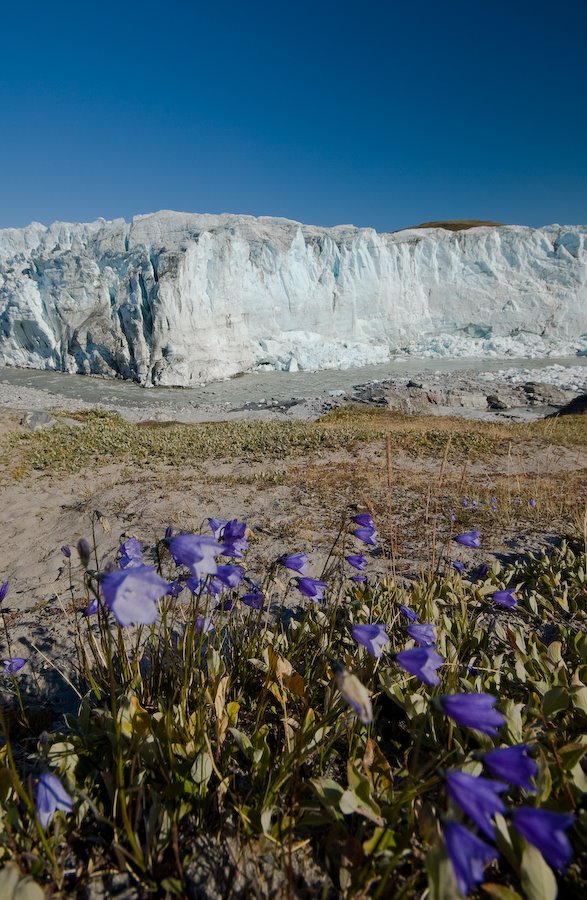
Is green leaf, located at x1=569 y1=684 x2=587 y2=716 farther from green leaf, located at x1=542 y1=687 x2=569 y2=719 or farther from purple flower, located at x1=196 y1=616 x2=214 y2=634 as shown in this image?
purple flower, located at x1=196 y1=616 x2=214 y2=634

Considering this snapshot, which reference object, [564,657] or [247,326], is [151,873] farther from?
[247,326]

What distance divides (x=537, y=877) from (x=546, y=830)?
54 cm

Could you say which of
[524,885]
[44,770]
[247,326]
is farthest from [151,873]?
[247,326]

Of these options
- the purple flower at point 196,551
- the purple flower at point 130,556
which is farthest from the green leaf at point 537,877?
the purple flower at point 130,556

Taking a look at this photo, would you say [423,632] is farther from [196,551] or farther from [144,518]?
[144,518]

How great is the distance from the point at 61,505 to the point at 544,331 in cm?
5202

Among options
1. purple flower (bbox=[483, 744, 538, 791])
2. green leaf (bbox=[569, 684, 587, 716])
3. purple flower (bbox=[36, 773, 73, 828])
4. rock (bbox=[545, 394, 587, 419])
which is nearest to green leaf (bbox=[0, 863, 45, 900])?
purple flower (bbox=[36, 773, 73, 828])

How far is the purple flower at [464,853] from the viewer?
0.92 meters

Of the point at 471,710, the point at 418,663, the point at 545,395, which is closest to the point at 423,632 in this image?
the point at 418,663

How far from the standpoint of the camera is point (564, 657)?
2818 mm

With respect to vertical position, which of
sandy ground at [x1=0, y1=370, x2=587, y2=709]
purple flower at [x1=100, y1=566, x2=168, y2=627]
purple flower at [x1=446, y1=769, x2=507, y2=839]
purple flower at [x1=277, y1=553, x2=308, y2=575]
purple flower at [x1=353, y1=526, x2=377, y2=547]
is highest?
purple flower at [x1=100, y1=566, x2=168, y2=627]

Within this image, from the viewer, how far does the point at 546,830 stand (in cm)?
94

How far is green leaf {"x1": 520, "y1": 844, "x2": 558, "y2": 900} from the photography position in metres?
1.26

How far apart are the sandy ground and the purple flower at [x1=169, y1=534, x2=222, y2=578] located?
89 centimetres
